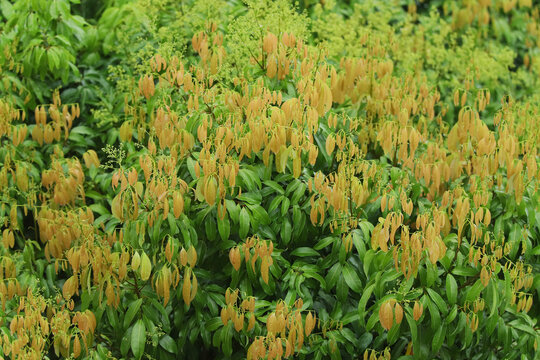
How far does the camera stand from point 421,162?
4059 mm

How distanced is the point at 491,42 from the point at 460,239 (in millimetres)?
3600

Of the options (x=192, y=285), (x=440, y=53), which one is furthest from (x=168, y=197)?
(x=440, y=53)

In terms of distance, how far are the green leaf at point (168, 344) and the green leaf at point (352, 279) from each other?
0.90 meters

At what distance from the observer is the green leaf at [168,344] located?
12.6 ft

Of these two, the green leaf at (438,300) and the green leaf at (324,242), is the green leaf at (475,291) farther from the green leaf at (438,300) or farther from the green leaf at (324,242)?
the green leaf at (324,242)

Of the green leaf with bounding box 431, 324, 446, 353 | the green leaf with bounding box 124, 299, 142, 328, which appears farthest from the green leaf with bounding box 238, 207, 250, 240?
the green leaf with bounding box 431, 324, 446, 353

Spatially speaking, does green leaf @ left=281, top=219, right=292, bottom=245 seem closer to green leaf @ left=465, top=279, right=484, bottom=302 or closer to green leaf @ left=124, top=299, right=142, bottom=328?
green leaf @ left=124, top=299, right=142, bottom=328

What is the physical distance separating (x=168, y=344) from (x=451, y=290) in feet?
4.57

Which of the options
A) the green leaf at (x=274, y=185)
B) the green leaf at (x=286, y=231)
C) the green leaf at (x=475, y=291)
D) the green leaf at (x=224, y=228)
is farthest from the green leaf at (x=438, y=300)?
the green leaf at (x=224, y=228)

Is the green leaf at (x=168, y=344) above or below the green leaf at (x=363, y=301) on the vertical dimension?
below

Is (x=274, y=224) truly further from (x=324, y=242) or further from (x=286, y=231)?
(x=324, y=242)

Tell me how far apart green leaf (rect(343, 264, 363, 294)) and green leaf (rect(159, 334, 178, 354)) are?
90cm

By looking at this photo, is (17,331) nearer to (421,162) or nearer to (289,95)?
(289,95)

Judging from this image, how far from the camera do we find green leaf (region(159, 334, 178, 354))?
385 centimetres
